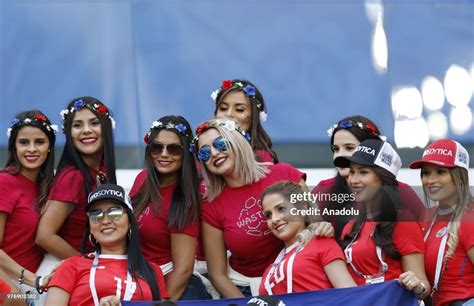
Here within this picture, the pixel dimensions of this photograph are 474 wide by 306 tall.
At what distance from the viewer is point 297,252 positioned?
6.08 m

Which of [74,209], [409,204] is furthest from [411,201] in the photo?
[74,209]

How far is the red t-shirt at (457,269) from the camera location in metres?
6.00

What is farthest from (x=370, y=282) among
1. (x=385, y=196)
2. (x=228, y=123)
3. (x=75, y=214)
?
(x=75, y=214)

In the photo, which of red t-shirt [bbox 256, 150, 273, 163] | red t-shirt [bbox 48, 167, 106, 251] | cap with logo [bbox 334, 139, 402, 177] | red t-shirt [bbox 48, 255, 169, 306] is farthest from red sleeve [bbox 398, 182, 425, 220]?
red t-shirt [bbox 48, 167, 106, 251]

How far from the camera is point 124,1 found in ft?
31.4

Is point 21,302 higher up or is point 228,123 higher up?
point 228,123

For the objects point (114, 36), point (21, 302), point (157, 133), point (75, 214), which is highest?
point (114, 36)

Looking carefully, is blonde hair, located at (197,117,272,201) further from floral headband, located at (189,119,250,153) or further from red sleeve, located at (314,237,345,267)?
red sleeve, located at (314,237,345,267)

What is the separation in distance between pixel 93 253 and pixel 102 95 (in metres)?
3.30

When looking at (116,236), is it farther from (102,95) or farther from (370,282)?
(102,95)

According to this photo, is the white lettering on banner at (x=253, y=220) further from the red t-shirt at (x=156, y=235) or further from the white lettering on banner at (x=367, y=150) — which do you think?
the white lettering on banner at (x=367, y=150)

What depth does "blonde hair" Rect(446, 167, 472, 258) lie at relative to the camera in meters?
6.04

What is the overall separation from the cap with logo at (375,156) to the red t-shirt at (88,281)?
119cm

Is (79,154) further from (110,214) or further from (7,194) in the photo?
(110,214)
